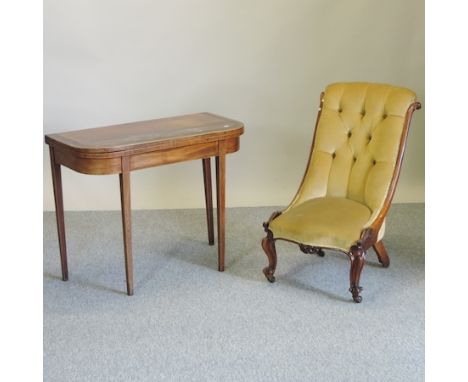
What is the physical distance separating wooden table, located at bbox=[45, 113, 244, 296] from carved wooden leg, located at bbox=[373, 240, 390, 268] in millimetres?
833

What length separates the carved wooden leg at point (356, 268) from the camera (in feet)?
10.0

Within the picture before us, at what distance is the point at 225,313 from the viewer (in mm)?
3086

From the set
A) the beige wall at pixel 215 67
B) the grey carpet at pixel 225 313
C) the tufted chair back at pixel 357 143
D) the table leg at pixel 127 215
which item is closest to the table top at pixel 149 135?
the table leg at pixel 127 215

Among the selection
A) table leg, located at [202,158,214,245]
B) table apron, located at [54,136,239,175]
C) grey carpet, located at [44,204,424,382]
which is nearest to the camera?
grey carpet, located at [44,204,424,382]

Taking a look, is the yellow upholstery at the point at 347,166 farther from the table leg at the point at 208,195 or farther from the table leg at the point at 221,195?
the table leg at the point at 208,195

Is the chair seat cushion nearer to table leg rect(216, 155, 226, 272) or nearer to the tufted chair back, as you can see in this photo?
the tufted chair back

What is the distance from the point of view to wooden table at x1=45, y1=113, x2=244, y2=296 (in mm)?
2963

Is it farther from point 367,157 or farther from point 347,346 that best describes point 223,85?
point 347,346

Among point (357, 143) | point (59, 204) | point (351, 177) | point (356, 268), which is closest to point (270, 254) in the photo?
point (356, 268)

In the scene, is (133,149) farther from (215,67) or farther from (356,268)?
(215,67)

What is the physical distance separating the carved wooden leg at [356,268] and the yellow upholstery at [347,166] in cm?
4

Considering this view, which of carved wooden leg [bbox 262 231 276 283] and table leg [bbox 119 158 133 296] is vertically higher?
table leg [bbox 119 158 133 296]

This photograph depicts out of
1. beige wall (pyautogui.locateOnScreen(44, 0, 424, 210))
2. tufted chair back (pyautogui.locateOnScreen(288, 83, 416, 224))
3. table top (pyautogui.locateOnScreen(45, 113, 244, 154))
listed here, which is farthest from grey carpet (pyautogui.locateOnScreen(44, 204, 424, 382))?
table top (pyautogui.locateOnScreen(45, 113, 244, 154))

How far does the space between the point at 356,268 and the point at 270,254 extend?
1.57ft
